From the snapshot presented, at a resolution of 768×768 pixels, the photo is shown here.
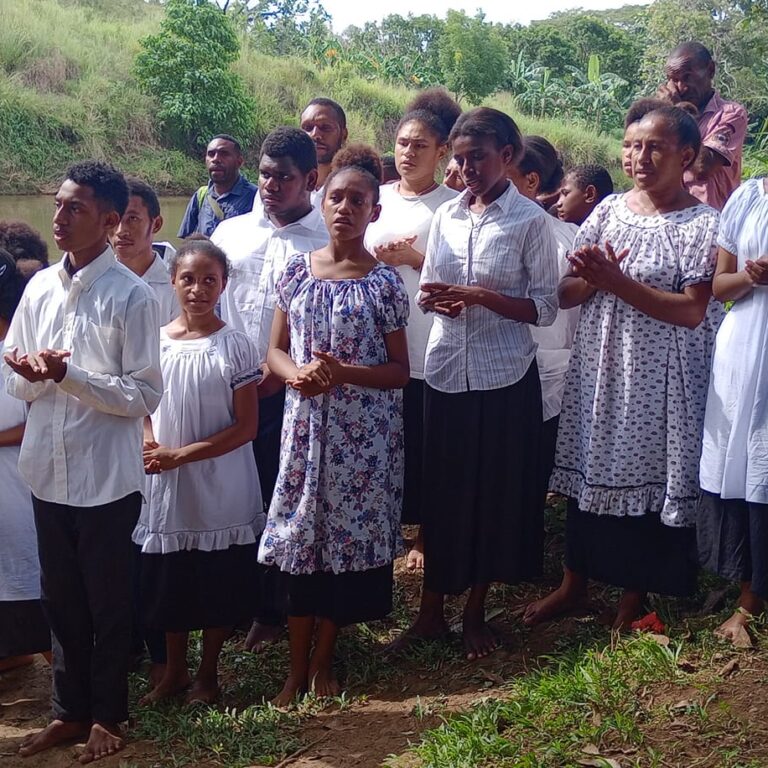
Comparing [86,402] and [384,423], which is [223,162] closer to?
[384,423]

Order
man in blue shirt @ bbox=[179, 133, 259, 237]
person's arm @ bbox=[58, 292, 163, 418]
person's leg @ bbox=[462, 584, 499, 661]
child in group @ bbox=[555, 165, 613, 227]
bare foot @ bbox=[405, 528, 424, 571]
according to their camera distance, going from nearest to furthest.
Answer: person's arm @ bbox=[58, 292, 163, 418] → person's leg @ bbox=[462, 584, 499, 661] → child in group @ bbox=[555, 165, 613, 227] → bare foot @ bbox=[405, 528, 424, 571] → man in blue shirt @ bbox=[179, 133, 259, 237]

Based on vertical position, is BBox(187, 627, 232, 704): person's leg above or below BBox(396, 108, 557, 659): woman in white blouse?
below

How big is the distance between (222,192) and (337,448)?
2636mm

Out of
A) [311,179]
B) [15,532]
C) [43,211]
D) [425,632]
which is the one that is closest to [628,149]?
[311,179]

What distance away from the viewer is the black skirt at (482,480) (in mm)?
3934

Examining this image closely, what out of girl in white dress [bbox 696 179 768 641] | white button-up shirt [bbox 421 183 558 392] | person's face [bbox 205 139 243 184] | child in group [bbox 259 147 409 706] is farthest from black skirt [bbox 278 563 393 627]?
person's face [bbox 205 139 243 184]

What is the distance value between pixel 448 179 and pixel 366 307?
1210mm

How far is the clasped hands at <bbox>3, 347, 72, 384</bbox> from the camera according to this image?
10.3 ft

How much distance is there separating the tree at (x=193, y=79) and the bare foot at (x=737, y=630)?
17.3 m

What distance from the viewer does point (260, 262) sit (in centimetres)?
439

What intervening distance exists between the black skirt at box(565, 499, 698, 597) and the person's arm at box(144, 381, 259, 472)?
53.6 inches

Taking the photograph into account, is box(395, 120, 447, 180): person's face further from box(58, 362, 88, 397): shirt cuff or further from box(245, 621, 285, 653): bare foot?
box(245, 621, 285, 653): bare foot

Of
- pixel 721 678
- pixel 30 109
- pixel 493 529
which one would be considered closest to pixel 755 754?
pixel 721 678

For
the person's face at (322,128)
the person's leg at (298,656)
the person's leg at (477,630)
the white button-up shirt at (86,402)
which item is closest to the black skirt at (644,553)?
the person's leg at (477,630)
